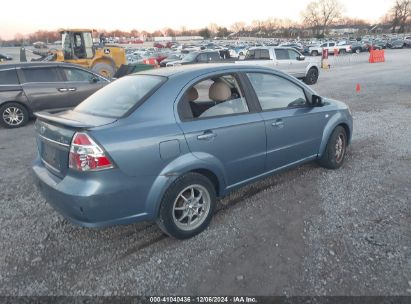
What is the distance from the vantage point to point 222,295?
251 cm

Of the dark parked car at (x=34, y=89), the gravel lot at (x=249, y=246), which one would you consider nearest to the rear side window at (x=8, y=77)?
the dark parked car at (x=34, y=89)

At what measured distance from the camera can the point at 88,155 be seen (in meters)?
2.58

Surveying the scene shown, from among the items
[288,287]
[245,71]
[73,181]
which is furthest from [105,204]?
[245,71]

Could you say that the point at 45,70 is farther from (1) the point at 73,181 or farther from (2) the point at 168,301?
(2) the point at 168,301

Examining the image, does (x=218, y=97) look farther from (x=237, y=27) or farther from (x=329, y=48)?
(x=237, y=27)

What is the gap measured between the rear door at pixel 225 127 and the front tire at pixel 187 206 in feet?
0.85

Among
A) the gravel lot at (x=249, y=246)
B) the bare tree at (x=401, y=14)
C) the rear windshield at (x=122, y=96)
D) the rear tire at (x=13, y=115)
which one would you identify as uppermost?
the bare tree at (x=401, y=14)

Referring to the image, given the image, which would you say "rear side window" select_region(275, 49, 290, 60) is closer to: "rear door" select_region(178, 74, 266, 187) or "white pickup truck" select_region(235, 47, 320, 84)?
"white pickup truck" select_region(235, 47, 320, 84)

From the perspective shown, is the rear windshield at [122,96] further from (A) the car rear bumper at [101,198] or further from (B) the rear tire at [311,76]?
(B) the rear tire at [311,76]

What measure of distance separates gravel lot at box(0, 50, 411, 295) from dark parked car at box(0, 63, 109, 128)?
415 cm

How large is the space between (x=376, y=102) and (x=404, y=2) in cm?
11275

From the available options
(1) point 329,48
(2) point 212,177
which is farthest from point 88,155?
(1) point 329,48

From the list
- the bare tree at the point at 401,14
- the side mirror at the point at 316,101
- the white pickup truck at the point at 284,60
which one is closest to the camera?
the side mirror at the point at 316,101

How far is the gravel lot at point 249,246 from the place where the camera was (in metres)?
2.62
